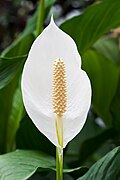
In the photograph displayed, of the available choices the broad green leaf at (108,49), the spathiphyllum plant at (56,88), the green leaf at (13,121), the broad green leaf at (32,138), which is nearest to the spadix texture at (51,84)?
the spathiphyllum plant at (56,88)

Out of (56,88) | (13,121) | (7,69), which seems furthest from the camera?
(13,121)

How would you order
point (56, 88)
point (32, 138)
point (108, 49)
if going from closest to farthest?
1. point (56, 88)
2. point (32, 138)
3. point (108, 49)

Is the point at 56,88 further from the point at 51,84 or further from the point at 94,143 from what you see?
the point at 94,143

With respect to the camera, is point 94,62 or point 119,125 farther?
point 94,62

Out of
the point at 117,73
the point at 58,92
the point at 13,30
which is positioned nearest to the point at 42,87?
the point at 58,92

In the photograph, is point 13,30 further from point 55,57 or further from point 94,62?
point 55,57

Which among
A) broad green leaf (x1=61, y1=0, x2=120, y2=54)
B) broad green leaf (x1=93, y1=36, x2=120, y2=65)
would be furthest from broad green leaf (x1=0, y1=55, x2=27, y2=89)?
broad green leaf (x1=93, y1=36, x2=120, y2=65)

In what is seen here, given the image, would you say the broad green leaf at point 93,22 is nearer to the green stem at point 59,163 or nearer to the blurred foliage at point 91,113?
the blurred foliage at point 91,113

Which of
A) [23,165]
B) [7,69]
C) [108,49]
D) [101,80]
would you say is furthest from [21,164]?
[108,49]
